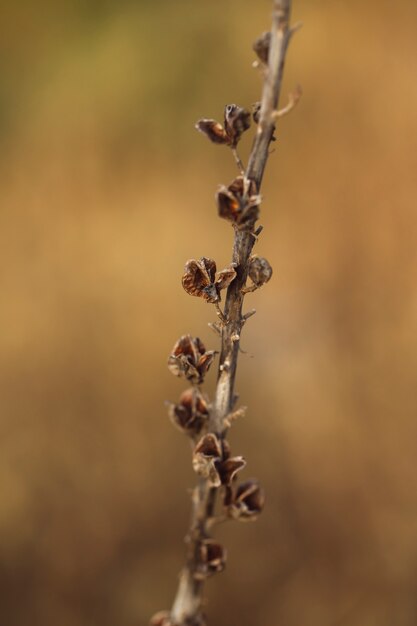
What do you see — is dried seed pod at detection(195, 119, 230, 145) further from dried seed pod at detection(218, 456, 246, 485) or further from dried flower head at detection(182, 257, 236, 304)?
dried seed pod at detection(218, 456, 246, 485)

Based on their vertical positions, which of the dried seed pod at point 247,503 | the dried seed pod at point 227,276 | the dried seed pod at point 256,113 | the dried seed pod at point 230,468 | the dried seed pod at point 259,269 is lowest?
the dried seed pod at point 247,503

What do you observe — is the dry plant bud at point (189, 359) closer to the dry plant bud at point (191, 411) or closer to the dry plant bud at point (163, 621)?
the dry plant bud at point (191, 411)

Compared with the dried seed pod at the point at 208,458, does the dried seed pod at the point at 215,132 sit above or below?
above

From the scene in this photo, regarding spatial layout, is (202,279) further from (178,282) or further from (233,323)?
(178,282)

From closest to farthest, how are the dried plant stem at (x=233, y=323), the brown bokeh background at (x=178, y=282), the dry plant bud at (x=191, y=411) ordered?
the dried plant stem at (x=233, y=323) < the dry plant bud at (x=191, y=411) < the brown bokeh background at (x=178, y=282)

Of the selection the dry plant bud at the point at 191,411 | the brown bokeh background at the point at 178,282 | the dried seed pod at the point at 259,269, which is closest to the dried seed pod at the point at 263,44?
the dried seed pod at the point at 259,269

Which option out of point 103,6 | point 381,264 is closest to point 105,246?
point 103,6

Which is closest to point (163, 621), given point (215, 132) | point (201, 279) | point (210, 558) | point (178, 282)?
point (210, 558)
